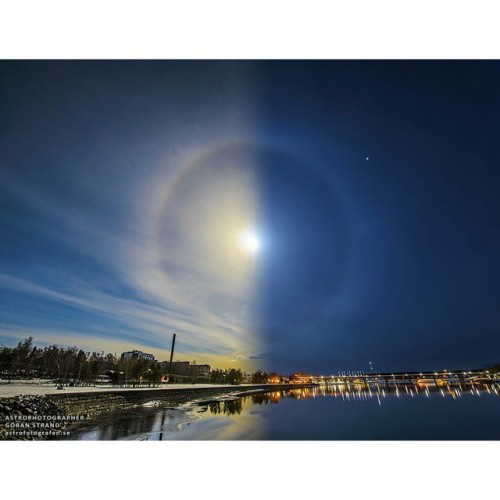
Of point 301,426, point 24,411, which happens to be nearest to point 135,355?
point 301,426

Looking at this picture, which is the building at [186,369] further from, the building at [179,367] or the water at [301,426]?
the water at [301,426]

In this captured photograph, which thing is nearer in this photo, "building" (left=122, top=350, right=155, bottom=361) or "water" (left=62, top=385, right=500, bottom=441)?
"water" (left=62, top=385, right=500, bottom=441)

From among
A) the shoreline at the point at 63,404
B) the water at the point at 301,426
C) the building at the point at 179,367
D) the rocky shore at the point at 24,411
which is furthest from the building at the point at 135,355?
the rocky shore at the point at 24,411

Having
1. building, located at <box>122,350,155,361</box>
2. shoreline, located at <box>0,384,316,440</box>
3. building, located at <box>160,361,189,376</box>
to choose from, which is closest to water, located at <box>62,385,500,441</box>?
shoreline, located at <box>0,384,316,440</box>

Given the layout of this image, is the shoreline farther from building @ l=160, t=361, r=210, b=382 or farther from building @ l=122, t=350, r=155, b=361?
building @ l=160, t=361, r=210, b=382

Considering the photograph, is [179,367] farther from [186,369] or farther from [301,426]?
[301,426]

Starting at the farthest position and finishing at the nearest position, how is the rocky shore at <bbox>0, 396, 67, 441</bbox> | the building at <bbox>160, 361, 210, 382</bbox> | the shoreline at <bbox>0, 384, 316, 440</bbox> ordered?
the building at <bbox>160, 361, 210, 382</bbox>, the shoreline at <bbox>0, 384, 316, 440</bbox>, the rocky shore at <bbox>0, 396, 67, 441</bbox>

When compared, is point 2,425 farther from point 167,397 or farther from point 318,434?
point 167,397

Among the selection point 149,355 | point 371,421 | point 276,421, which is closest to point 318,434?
point 276,421

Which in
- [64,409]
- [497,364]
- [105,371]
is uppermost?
[497,364]

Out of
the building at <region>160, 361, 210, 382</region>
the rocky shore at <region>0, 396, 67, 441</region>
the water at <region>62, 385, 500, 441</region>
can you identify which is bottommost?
the water at <region>62, 385, 500, 441</region>
